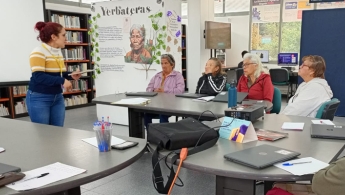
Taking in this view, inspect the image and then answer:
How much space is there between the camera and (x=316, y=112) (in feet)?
9.18

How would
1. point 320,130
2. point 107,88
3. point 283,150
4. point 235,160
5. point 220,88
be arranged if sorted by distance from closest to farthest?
1. point 235,160
2. point 283,150
3. point 320,130
4. point 220,88
5. point 107,88

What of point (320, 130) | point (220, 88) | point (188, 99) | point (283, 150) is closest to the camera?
point (283, 150)

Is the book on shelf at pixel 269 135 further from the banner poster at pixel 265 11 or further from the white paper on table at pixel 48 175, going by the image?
the banner poster at pixel 265 11

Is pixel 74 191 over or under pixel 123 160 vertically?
under

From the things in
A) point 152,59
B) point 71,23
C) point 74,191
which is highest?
point 71,23

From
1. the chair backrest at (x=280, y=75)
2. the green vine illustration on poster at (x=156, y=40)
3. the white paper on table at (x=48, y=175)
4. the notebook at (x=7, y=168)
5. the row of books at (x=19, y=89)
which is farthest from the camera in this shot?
the chair backrest at (x=280, y=75)

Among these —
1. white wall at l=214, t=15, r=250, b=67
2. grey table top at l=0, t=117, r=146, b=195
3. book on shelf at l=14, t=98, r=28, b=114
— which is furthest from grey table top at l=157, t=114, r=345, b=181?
white wall at l=214, t=15, r=250, b=67

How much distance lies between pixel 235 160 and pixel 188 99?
1929 mm

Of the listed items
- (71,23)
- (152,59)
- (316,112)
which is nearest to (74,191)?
(316,112)

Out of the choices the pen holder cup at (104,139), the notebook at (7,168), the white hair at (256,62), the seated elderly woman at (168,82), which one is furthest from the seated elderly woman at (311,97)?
the notebook at (7,168)

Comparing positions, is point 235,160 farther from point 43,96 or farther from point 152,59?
point 152,59

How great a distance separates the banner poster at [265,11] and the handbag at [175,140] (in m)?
8.05

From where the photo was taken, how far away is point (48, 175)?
131 centimetres

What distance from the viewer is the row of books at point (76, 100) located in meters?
6.98
